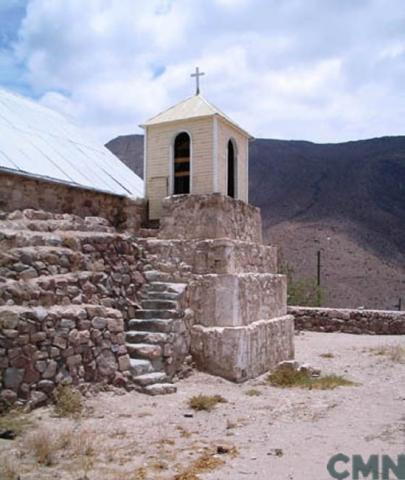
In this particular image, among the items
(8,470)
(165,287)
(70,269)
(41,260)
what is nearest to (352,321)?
(165,287)

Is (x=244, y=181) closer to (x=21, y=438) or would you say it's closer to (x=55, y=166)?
(x=55, y=166)

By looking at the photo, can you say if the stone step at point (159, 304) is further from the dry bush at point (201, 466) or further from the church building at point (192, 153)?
the dry bush at point (201, 466)

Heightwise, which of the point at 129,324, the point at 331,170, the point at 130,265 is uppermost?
the point at 331,170

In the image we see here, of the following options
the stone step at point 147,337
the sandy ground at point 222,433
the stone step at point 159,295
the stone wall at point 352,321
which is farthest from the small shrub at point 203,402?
the stone wall at point 352,321

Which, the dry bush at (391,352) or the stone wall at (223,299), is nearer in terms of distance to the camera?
the stone wall at (223,299)

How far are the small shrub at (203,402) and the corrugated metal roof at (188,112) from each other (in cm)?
603

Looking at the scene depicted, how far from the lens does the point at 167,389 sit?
8547 millimetres

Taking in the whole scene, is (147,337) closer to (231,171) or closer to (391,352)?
(231,171)

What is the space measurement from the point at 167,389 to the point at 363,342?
425 inches

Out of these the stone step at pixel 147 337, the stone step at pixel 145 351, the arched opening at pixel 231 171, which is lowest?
the stone step at pixel 145 351

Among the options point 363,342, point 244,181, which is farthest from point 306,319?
point 244,181

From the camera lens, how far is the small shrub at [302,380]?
972 centimetres

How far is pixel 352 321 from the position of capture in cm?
2028

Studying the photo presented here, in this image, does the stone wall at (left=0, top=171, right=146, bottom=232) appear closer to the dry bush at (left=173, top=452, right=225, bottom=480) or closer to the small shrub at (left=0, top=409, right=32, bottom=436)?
the small shrub at (left=0, top=409, right=32, bottom=436)
